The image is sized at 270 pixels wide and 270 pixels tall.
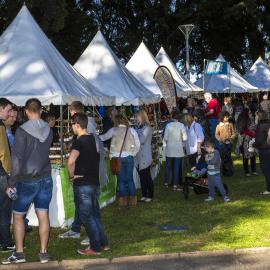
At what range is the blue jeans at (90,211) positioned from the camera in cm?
708

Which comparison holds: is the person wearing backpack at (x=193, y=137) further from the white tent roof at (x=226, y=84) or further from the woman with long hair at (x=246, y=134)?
the white tent roof at (x=226, y=84)

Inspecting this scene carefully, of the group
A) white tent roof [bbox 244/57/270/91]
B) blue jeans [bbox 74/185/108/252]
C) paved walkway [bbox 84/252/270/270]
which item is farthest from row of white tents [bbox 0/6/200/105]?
white tent roof [bbox 244/57/270/91]

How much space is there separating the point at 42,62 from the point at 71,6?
29.7m

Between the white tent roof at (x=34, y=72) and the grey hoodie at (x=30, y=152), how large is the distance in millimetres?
2789

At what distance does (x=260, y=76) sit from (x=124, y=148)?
2524 cm

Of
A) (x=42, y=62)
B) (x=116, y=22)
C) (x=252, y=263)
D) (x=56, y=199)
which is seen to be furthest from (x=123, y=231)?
(x=116, y=22)

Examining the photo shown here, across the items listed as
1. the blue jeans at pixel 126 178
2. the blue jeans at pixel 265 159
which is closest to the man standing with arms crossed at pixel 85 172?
the blue jeans at pixel 126 178

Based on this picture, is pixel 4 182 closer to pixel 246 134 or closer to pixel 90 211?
pixel 90 211

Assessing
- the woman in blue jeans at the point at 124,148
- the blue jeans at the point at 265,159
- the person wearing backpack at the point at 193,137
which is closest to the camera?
the woman in blue jeans at the point at 124,148

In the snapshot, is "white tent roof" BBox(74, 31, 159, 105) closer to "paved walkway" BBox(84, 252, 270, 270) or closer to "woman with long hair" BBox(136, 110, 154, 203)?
"woman with long hair" BBox(136, 110, 154, 203)

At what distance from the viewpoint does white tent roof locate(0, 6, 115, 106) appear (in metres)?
9.54

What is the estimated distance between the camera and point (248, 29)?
4306 cm

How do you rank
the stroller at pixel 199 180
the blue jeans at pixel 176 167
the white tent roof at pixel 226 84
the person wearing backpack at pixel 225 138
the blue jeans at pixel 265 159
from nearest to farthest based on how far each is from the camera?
the blue jeans at pixel 265 159, the stroller at pixel 199 180, the blue jeans at pixel 176 167, the person wearing backpack at pixel 225 138, the white tent roof at pixel 226 84

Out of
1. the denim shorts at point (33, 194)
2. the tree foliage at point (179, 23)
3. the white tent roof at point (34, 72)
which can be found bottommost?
the denim shorts at point (33, 194)
